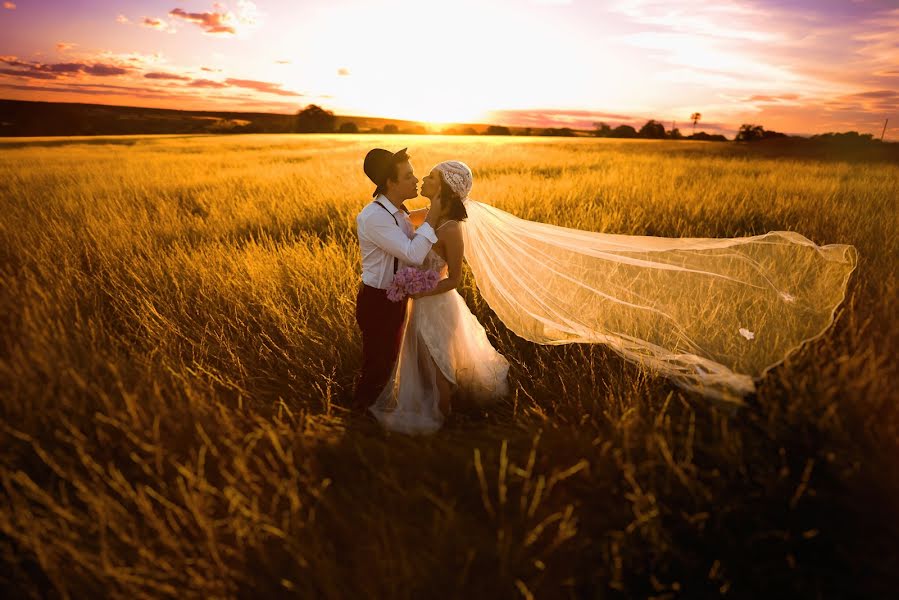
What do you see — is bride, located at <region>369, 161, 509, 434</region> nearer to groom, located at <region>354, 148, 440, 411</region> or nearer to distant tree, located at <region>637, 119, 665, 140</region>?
groom, located at <region>354, 148, 440, 411</region>

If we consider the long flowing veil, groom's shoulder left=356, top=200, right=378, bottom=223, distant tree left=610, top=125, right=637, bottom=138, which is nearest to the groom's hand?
groom's shoulder left=356, top=200, right=378, bottom=223

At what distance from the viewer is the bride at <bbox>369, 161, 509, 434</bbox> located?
8.50 ft

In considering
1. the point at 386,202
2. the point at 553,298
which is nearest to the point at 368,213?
the point at 386,202

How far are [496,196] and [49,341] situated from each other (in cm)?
591

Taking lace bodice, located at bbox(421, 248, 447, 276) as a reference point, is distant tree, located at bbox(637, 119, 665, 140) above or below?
above

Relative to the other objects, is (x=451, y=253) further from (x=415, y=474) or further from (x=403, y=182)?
(x=415, y=474)

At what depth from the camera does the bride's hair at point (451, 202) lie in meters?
2.59

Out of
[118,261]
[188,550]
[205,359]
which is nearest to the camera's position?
[188,550]

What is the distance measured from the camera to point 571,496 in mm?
1863

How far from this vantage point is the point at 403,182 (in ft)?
8.09

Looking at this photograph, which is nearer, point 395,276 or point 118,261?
point 395,276

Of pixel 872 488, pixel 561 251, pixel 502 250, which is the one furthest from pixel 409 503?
pixel 561 251

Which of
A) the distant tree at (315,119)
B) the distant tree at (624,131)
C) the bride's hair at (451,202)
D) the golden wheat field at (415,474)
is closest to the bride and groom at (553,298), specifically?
the bride's hair at (451,202)

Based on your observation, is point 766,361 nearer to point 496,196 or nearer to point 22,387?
point 22,387
